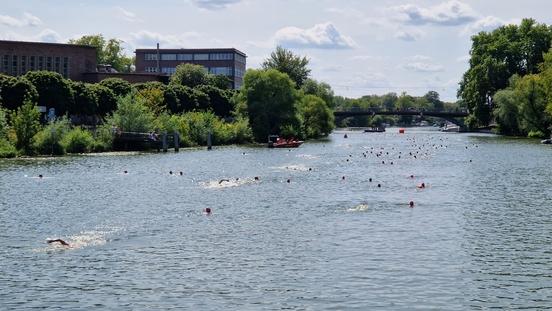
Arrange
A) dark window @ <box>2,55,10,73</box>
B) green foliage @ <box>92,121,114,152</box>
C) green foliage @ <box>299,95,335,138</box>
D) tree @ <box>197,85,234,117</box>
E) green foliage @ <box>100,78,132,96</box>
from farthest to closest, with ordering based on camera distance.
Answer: tree @ <box>197,85,234,117</box> → green foliage @ <box>299,95,335,138</box> → dark window @ <box>2,55,10,73</box> → green foliage @ <box>100,78,132,96</box> → green foliage @ <box>92,121,114,152</box>

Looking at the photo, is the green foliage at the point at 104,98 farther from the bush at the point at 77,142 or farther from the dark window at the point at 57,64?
the bush at the point at 77,142

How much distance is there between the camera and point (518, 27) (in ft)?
591

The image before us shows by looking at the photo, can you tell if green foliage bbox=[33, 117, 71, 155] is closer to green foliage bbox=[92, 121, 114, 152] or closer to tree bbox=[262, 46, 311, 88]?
green foliage bbox=[92, 121, 114, 152]

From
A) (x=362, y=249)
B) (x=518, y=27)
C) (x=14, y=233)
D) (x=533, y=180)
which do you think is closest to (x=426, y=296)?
(x=362, y=249)

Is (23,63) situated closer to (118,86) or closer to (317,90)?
(118,86)

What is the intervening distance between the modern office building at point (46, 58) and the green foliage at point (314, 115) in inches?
1740

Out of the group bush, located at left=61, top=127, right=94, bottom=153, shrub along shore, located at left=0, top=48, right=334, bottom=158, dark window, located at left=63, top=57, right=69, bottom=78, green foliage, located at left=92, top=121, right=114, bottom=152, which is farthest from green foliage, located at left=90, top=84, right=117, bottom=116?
bush, located at left=61, top=127, right=94, bottom=153

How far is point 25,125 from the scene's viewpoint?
278 ft

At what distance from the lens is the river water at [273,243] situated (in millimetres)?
24625

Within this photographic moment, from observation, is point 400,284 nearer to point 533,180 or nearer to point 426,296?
point 426,296

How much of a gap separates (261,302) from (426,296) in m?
5.12

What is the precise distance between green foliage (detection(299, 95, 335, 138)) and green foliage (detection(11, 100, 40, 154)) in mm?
80628

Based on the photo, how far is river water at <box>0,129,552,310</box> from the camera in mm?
24625

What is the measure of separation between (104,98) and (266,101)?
88.8 feet
